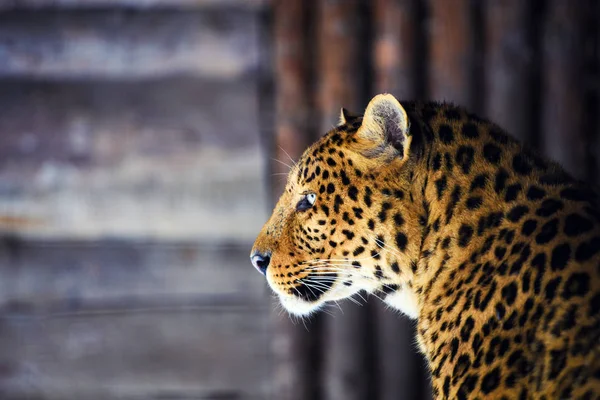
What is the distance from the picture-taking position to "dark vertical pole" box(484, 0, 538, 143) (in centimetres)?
448

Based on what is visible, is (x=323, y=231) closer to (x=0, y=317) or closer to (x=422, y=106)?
(x=422, y=106)

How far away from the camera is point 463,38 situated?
4523mm

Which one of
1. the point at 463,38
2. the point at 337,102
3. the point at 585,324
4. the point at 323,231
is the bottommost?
the point at 585,324

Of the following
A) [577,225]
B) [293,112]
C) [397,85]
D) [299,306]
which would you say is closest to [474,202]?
[577,225]

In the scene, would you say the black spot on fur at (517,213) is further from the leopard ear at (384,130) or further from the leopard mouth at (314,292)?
the leopard mouth at (314,292)

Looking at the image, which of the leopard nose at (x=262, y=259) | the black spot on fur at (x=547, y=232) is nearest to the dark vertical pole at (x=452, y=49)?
the leopard nose at (x=262, y=259)

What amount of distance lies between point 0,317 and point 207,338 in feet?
3.74

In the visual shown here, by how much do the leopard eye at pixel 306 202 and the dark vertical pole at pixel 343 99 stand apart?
6.47 ft

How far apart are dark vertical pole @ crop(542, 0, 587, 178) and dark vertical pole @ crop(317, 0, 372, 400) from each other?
92 centimetres

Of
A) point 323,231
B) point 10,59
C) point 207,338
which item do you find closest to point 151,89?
point 10,59

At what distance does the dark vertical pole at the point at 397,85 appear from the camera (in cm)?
456

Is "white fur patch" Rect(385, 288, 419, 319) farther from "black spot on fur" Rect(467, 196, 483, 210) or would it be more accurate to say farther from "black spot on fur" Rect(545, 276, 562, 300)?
"black spot on fur" Rect(545, 276, 562, 300)

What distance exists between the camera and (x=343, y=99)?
15.2 feet

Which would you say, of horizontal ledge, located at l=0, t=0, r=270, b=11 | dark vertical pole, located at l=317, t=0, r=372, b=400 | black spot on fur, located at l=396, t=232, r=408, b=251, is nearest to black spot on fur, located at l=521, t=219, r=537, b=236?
black spot on fur, located at l=396, t=232, r=408, b=251
